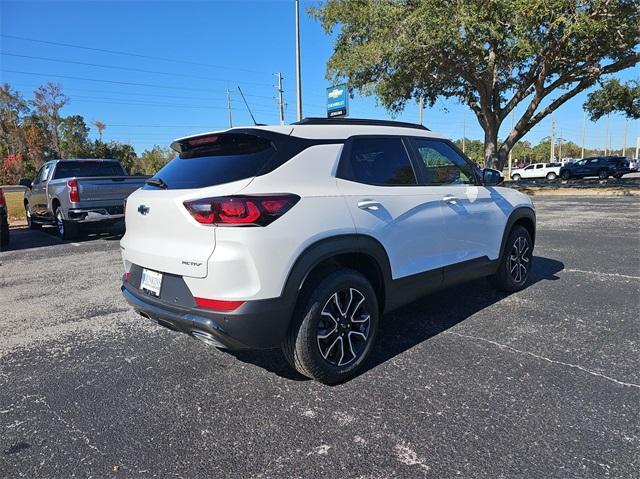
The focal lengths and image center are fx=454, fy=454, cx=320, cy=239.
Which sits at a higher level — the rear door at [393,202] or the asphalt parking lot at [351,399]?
the rear door at [393,202]

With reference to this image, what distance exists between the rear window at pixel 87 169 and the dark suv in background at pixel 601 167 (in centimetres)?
3501

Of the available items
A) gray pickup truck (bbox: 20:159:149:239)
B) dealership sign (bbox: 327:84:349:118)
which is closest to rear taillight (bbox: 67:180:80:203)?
gray pickup truck (bbox: 20:159:149:239)

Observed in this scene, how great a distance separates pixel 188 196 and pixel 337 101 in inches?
686

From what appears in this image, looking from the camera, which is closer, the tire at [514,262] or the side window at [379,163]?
the side window at [379,163]

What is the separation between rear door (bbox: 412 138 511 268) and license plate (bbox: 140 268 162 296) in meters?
2.34

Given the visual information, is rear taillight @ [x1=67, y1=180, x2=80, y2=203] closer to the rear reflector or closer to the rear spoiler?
the rear spoiler

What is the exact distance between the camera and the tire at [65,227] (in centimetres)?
955

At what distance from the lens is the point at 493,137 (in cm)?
2338

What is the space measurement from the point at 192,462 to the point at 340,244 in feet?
5.06

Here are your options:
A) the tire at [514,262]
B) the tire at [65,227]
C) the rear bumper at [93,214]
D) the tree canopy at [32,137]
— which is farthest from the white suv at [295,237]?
the tree canopy at [32,137]

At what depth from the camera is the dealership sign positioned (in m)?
18.9

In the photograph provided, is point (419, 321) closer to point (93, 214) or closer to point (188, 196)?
point (188, 196)

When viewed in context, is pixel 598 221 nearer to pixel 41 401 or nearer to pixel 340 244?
pixel 340 244

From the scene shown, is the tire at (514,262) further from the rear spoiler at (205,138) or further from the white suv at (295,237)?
the rear spoiler at (205,138)
